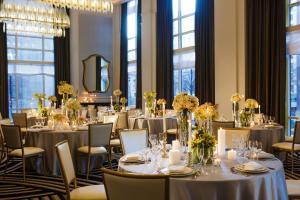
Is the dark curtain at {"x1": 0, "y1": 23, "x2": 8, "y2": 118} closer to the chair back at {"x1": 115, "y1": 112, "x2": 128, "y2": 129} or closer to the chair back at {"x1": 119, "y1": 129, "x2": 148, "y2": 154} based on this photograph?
the chair back at {"x1": 115, "y1": 112, "x2": 128, "y2": 129}

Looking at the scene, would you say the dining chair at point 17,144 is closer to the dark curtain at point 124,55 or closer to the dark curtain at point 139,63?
the dark curtain at point 139,63

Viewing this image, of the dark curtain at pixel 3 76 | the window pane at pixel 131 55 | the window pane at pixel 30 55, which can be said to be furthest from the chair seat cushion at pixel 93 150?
the window pane at pixel 30 55

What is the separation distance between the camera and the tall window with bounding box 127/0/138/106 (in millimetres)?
14031

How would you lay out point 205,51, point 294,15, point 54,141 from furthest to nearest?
1. point 205,51
2. point 294,15
3. point 54,141

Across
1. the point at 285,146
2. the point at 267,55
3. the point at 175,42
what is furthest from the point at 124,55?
the point at 285,146

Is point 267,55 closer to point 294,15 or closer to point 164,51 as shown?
point 294,15

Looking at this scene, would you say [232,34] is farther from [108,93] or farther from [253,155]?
[108,93]

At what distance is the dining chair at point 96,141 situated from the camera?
6215 millimetres

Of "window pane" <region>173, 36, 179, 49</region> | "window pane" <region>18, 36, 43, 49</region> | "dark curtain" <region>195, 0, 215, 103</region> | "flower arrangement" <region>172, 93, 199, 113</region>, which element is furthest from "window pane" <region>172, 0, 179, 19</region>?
Result: "flower arrangement" <region>172, 93, 199, 113</region>

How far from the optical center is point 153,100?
31.5ft

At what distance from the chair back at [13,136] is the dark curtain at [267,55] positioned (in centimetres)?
531

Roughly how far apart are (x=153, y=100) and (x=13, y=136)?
4.20 m

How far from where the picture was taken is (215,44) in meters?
9.45

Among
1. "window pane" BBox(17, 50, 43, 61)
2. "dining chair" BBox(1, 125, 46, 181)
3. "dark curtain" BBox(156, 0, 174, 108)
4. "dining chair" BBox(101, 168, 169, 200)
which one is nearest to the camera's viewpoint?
"dining chair" BBox(101, 168, 169, 200)
